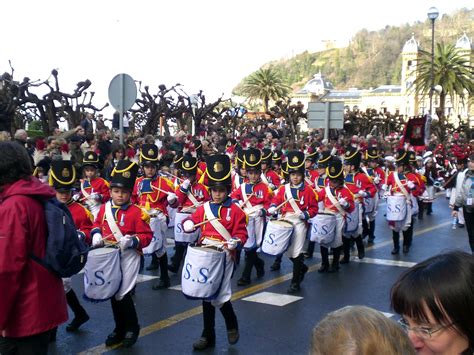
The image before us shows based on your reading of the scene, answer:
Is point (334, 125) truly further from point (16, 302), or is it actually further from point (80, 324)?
point (16, 302)

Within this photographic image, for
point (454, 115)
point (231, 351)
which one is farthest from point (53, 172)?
point (454, 115)

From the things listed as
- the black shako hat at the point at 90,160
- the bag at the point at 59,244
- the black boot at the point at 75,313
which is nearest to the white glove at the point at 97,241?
the black boot at the point at 75,313

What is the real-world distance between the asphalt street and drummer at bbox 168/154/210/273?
1.59 feet

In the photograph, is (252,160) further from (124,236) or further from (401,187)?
(124,236)

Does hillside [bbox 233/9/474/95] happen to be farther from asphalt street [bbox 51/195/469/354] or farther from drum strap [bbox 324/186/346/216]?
asphalt street [bbox 51/195/469/354]

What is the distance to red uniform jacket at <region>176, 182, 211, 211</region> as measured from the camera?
33.7ft

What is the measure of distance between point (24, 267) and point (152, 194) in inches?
242

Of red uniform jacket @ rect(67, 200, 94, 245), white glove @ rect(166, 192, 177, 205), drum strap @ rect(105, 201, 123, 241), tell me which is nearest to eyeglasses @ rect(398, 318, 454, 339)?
drum strap @ rect(105, 201, 123, 241)

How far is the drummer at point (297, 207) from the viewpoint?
8.92 m

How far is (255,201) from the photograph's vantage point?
10391 millimetres

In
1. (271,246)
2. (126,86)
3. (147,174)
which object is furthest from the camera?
(126,86)

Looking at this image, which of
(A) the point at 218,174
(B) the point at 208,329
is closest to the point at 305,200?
(A) the point at 218,174

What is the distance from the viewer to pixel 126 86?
460 inches

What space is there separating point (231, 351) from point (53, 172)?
2787mm
